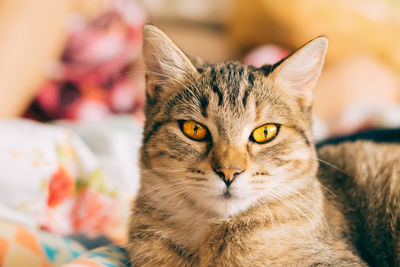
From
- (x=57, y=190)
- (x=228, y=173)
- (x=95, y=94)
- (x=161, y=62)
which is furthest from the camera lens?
(x=95, y=94)

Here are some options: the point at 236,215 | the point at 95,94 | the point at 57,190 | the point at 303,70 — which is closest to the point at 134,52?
the point at 95,94

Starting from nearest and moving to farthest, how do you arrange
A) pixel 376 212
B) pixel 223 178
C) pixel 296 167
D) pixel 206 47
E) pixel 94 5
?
pixel 223 178, pixel 296 167, pixel 376 212, pixel 94 5, pixel 206 47

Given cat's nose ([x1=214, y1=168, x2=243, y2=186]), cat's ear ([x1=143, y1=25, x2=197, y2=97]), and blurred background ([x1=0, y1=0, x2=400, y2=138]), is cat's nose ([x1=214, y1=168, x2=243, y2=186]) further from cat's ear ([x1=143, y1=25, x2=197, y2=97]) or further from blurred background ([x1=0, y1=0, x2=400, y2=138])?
blurred background ([x1=0, y1=0, x2=400, y2=138])

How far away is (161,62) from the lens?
3.19 feet

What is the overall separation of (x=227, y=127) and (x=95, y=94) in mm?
1454

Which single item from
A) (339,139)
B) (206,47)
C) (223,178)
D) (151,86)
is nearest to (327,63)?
(339,139)

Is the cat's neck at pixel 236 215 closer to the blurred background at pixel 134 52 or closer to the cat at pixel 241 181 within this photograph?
the cat at pixel 241 181

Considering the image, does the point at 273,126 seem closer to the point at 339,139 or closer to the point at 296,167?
the point at 296,167

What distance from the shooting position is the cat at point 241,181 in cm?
79

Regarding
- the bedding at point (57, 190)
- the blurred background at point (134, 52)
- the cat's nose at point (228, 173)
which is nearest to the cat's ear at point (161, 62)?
the cat's nose at point (228, 173)

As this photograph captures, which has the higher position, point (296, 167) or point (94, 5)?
point (94, 5)

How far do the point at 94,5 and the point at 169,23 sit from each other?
100 centimetres

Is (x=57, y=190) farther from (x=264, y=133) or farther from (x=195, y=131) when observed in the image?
(x=264, y=133)

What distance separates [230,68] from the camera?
0.97 meters
